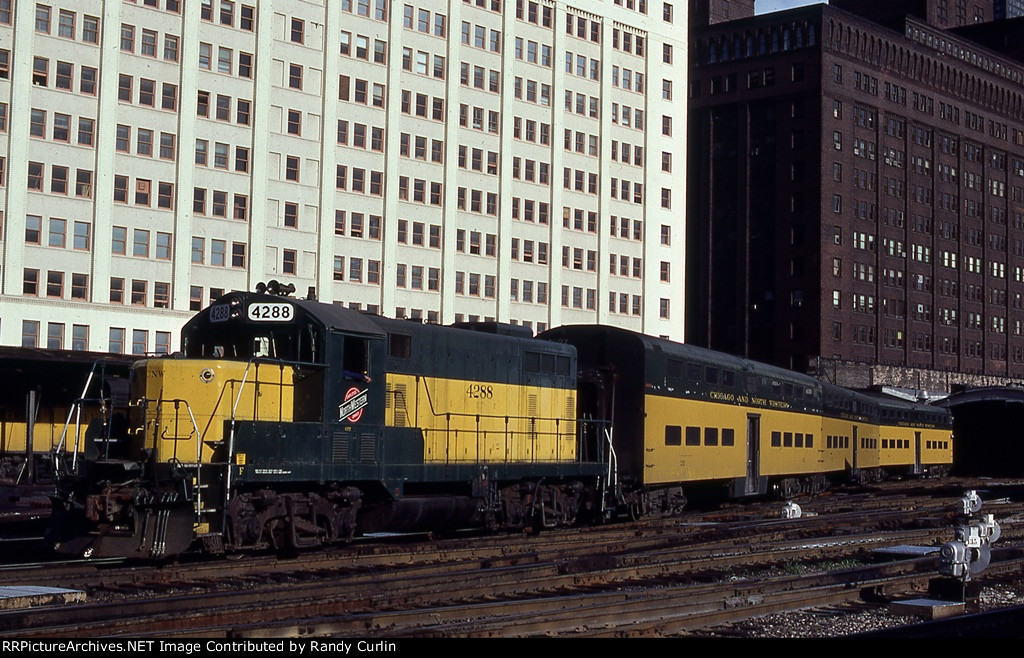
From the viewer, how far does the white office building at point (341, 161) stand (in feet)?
201

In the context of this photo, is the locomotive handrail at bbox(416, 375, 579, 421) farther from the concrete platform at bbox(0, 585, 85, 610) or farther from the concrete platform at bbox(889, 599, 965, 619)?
the concrete platform at bbox(889, 599, 965, 619)

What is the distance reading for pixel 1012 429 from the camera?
87750 mm

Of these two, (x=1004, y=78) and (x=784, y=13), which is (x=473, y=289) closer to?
(x=784, y=13)

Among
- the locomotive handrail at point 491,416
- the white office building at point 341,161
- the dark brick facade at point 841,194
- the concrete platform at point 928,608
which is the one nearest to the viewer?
the concrete platform at point 928,608

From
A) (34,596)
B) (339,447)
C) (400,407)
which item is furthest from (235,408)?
(34,596)

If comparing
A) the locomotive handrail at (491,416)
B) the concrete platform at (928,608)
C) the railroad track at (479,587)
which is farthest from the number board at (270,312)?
the concrete platform at (928,608)

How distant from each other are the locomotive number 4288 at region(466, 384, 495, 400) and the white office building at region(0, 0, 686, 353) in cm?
4124

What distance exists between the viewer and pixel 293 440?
64.2 feet

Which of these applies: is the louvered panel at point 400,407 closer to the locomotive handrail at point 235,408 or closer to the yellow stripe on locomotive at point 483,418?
the yellow stripe on locomotive at point 483,418

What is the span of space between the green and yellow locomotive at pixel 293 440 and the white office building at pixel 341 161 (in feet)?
137

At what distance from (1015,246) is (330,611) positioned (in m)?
138

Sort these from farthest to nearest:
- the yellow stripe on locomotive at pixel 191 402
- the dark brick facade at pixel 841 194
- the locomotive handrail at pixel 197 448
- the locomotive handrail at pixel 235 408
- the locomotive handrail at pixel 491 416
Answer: the dark brick facade at pixel 841 194 → the locomotive handrail at pixel 491 416 → the yellow stripe on locomotive at pixel 191 402 → the locomotive handrail at pixel 235 408 → the locomotive handrail at pixel 197 448

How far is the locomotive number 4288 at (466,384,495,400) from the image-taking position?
24078 mm

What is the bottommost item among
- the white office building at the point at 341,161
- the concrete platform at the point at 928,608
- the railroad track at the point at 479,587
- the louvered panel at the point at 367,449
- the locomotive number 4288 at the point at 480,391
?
the concrete platform at the point at 928,608
